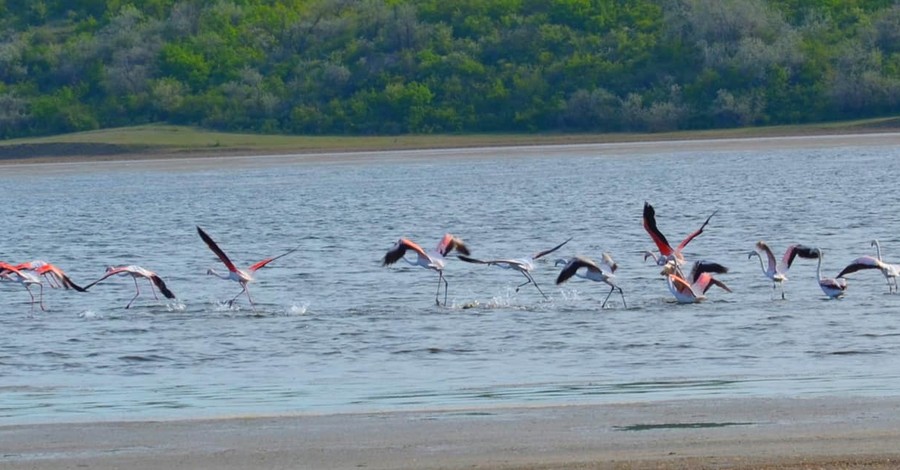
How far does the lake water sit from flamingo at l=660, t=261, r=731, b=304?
7.1 inches

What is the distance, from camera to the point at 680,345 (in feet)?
44.0

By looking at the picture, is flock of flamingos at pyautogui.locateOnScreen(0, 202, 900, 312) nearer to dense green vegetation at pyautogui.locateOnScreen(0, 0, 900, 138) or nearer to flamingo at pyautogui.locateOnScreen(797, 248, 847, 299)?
flamingo at pyautogui.locateOnScreen(797, 248, 847, 299)

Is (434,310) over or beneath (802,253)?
beneath

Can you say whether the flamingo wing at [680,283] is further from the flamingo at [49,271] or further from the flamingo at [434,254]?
the flamingo at [49,271]

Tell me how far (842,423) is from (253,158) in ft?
130

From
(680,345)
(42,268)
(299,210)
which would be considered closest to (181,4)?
(299,210)

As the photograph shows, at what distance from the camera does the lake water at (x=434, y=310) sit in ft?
38.3

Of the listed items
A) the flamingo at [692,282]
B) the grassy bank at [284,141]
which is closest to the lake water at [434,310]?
the flamingo at [692,282]

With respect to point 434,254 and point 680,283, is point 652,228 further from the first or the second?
point 434,254

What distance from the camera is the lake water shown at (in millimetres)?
11664

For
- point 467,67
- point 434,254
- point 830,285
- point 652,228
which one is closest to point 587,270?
point 652,228

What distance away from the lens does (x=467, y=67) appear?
5319 centimetres

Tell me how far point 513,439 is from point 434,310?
7236mm

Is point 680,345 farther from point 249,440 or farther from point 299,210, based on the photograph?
point 299,210
